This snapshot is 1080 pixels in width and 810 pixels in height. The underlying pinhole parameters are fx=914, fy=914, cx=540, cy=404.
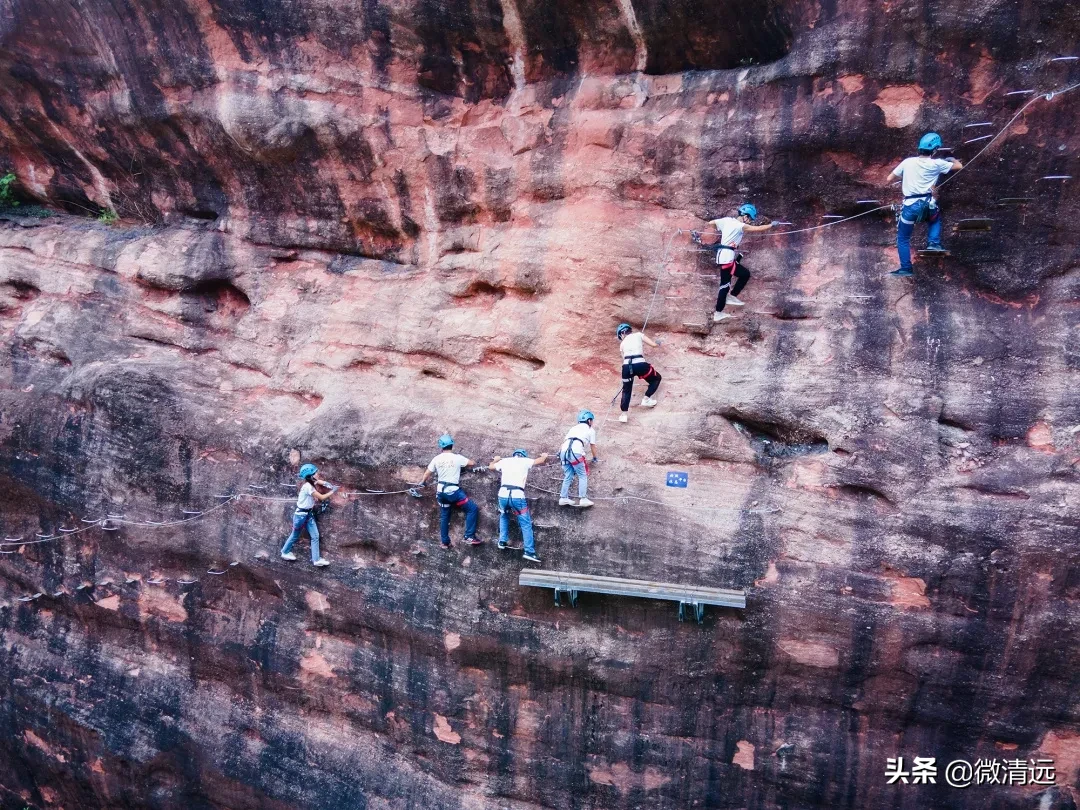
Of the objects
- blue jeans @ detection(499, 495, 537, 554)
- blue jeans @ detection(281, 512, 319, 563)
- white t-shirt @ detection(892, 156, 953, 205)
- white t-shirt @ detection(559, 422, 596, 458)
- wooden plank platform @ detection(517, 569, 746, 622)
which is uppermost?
white t-shirt @ detection(892, 156, 953, 205)

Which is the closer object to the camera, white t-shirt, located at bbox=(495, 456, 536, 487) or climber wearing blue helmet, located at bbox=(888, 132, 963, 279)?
climber wearing blue helmet, located at bbox=(888, 132, 963, 279)

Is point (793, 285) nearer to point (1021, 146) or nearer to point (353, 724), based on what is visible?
Result: point (1021, 146)

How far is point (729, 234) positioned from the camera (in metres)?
8.97

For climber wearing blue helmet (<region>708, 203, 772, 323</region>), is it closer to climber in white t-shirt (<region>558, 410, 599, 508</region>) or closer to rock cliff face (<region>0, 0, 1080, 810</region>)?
rock cliff face (<region>0, 0, 1080, 810</region>)

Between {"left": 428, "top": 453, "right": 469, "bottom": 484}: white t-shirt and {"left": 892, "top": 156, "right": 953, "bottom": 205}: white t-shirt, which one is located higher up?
{"left": 892, "top": 156, "right": 953, "bottom": 205}: white t-shirt

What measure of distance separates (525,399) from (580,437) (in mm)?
1115

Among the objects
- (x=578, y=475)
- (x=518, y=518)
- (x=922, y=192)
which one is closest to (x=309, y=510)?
(x=518, y=518)

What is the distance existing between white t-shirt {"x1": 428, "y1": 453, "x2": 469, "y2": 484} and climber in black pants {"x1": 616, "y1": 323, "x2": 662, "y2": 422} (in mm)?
1710

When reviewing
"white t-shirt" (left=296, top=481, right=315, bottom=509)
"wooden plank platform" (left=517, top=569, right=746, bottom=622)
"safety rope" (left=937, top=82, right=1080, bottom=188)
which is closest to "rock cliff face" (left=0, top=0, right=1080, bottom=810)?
"safety rope" (left=937, top=82, right=1080, bottom=188)

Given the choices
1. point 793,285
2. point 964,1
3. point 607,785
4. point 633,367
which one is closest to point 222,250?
point 633,367

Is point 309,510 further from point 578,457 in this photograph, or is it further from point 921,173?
point 921,173

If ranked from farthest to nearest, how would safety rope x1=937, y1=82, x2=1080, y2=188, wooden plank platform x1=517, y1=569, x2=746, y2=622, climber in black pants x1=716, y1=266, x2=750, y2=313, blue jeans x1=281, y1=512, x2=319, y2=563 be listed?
blue jeans x1=281, y1=512, x2=319, y2=563 < climber in black pants x1=716, y1=266, x2=750, y2=313 < wooden plank platform x1=517, y1=569, x2=746, y2=622 < safety rope x1=937, y1=82, x2=1080, y2=188

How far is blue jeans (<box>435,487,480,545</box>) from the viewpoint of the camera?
914cm

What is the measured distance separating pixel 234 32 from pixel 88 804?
385 inches
